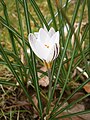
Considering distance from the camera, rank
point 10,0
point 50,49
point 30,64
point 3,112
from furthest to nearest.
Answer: point 10,0 < point 3,112 < point 30,64 < point 50,49

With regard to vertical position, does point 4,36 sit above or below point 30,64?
above

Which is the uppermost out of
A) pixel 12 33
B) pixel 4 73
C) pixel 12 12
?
pixel 12 12

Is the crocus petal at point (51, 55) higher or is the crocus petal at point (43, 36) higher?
the crocus petal at point (43, 36)

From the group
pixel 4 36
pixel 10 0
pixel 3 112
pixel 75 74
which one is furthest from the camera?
pixel 10 0

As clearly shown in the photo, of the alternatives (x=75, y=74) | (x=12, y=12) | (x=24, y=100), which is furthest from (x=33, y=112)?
(x=12, y=12)

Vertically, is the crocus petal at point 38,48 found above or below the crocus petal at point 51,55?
above

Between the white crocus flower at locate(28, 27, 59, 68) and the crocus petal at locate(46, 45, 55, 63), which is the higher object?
the white crocus flower at locate(28, 27, 59, 68)

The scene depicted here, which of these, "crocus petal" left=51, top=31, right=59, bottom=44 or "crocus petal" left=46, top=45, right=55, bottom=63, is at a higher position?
"crocus petal" left=51, top=31, right=59, bottom=44

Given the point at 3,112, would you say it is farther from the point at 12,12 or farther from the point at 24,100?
the point at 12,12
